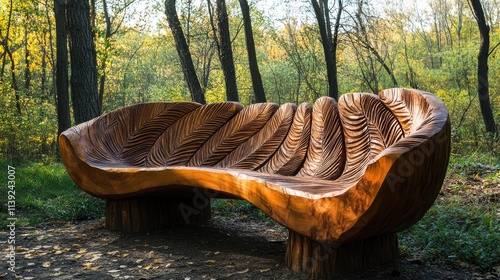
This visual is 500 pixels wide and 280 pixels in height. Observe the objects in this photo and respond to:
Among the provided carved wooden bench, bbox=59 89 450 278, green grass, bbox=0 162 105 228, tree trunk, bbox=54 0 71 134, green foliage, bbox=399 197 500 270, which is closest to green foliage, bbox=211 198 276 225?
carved wooden bench, bbox=59 89 450 278

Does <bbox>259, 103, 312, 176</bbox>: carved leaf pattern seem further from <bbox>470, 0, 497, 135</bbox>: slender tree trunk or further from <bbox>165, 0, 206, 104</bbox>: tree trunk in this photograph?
<bbox>165, 0, 206, 104</bbox>: tree trunk

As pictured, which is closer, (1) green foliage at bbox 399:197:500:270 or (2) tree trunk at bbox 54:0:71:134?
(1) green foliage at bbox 399:197:500:270

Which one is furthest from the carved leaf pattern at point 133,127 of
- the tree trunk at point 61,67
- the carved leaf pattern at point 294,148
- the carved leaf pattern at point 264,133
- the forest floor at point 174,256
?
the tree trunk at point 61,67

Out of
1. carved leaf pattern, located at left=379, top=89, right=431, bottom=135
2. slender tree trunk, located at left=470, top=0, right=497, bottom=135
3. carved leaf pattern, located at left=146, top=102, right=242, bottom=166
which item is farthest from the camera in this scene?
slender tree trunk, located at left=470, top=0, right=497, bottom=135

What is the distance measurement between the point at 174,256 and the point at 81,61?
392cm

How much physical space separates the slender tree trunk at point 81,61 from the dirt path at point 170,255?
2204 mm

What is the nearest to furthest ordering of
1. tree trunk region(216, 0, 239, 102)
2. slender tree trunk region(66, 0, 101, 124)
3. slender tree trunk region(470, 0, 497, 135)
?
slender tree trunk region(66, 0, 101, 124)
slender tree trunk region(470, 0, 497, 135)
tree trunk region(216, 0, 239, 102)

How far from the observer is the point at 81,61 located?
6.58 metres

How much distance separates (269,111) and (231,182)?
1.25 m

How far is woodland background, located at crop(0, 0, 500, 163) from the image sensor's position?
915 cm

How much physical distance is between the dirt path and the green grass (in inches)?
13.8

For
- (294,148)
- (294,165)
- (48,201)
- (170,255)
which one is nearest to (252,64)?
(48,201)

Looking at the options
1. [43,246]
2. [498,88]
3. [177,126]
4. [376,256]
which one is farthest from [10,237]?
[498,88]

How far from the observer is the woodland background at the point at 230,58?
9148 mm
